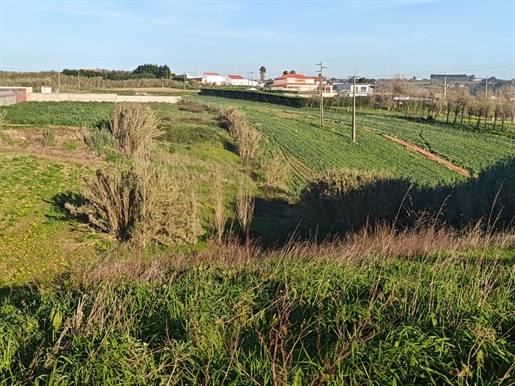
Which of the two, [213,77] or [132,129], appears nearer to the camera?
[132,129]

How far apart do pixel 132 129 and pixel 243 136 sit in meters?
8.40

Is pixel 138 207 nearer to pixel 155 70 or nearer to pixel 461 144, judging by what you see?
pixel 461 144

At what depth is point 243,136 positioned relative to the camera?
3659cm

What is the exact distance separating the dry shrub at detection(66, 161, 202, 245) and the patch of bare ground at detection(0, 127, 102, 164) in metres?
8.16

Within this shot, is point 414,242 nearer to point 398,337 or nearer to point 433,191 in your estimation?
point 398,337

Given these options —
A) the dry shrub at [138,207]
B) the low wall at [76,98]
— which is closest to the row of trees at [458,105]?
the low wall at [76,98]

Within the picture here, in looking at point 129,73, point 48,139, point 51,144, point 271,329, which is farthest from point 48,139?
point 129,73

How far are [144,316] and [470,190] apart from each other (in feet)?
37.7

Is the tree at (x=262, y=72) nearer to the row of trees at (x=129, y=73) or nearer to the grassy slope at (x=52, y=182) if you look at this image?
the row of trees at (x=129, y=73)

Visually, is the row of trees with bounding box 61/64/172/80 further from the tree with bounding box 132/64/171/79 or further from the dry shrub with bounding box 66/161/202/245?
the dry shrub with bounding box 66/161/202/245

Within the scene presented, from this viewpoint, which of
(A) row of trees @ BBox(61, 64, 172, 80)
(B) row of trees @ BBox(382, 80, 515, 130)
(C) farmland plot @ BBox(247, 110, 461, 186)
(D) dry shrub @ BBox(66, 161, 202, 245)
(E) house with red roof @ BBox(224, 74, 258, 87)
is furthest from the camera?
(E) house with red roof @ BBox(224, 74, 258, 87)

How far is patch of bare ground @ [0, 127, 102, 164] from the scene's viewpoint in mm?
25541

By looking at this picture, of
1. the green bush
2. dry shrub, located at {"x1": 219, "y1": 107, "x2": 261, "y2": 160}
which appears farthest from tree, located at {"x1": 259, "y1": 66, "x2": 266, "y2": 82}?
dry shrub, located at {"x1": 219, "y1": 107, "x2": 261, "y2": 160}

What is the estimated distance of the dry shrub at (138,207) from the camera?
1667 centimetres
